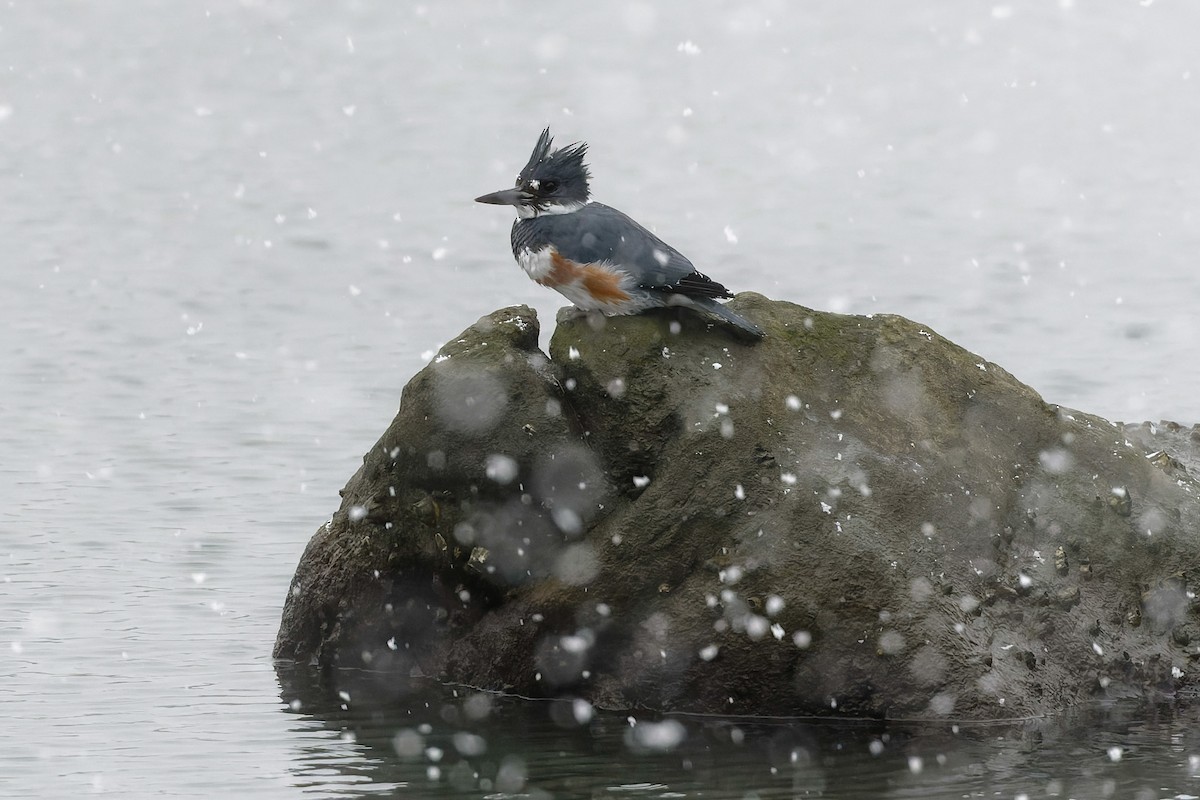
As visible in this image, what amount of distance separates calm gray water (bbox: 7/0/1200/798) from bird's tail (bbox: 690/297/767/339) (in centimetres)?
210

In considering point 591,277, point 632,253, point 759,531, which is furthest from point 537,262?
point 759,531

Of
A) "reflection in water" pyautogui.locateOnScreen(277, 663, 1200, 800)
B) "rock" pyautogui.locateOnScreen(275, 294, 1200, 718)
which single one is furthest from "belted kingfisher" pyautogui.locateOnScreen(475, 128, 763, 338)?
"reflection in water" pyautogui.locateOnScreen(277, 663, 1200, 800)

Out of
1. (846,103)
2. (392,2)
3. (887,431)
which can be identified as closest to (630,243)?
(887,431)

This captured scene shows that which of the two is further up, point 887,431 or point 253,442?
point 887,431

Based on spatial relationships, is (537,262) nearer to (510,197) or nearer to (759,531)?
(510,197)

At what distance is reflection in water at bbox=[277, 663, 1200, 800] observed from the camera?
8844mm

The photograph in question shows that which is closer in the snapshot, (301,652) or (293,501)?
(301,652)

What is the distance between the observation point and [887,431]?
10.3 meters

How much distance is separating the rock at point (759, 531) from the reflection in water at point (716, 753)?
0.20 m

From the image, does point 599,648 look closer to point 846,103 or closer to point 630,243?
point 630,243

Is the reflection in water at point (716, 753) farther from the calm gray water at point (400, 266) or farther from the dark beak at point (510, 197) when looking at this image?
the dark beak at point (510, 197)

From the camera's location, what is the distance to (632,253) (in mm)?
9898

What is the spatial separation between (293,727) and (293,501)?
5.05 meters

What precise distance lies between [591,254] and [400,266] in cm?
1687
